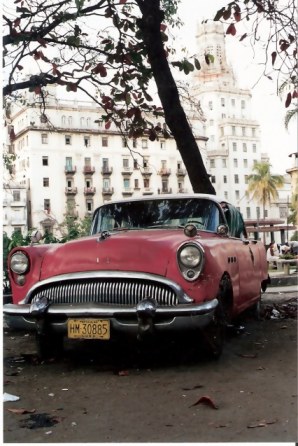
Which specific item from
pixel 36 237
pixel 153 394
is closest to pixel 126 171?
pixel 36 237

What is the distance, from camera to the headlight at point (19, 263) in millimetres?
3614

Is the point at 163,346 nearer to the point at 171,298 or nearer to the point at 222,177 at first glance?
the point at 171,298

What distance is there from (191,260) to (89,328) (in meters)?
0.74

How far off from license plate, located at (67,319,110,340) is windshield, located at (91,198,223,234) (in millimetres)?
1133

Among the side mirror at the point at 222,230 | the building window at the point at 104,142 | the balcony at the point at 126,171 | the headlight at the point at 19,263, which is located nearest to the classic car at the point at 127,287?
the headlight at the point at 19,263

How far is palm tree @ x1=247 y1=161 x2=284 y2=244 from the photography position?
445cm

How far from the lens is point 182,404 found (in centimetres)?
268

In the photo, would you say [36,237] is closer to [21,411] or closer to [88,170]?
[88,170]

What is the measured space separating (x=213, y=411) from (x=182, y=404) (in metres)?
0.19

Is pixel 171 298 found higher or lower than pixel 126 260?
lower

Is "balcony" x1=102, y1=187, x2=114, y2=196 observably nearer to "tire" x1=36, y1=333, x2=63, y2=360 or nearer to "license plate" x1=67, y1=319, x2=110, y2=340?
"tire" x1=36, y1=333, x2=63, y2=360

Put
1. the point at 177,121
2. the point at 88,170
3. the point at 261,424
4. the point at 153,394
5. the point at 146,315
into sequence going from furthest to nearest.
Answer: the point at 177,121 → the point at 88,170 → the point at 146,315 → the point at 153,394 → the point at 261,424

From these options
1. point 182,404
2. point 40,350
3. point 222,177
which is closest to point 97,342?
point 40,350

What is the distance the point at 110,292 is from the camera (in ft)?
10.6
